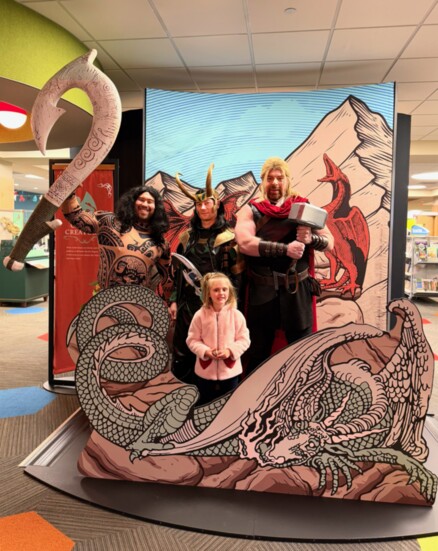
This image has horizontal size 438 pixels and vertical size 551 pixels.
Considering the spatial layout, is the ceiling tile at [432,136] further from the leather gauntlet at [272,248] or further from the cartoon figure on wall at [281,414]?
the cartoon figure on wall at [281,414]

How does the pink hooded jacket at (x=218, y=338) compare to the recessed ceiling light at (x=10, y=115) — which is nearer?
the pink hooded jacket at (x=218, y=338)

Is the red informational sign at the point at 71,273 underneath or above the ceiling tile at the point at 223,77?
underneath

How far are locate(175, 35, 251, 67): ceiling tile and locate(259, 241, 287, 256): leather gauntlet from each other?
87.5 inches

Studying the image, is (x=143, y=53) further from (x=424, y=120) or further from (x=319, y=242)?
(x=424, y=120)

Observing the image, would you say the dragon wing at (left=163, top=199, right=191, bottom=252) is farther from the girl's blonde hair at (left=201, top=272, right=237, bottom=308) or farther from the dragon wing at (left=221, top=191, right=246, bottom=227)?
A: the girl's blonde hair at (left=201, top=272, right=237, bottom=308)

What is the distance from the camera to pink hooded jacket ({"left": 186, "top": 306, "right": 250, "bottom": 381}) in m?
2.06

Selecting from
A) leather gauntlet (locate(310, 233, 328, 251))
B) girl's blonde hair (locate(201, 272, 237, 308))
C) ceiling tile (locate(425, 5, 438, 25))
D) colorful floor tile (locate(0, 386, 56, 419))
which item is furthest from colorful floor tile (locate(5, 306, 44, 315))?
ceiling tile (locate(425, 5, 438, 25))

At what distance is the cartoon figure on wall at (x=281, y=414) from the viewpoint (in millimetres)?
1875

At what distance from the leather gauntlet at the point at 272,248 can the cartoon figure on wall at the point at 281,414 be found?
45cm

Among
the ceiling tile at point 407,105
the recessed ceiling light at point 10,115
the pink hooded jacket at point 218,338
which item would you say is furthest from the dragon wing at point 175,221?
the ceiling tile at point 407,105

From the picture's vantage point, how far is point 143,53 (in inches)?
150

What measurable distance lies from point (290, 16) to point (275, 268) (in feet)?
6.92

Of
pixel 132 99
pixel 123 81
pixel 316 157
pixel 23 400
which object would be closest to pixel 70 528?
pixel 23 400

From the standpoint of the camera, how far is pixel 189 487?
200 cm
